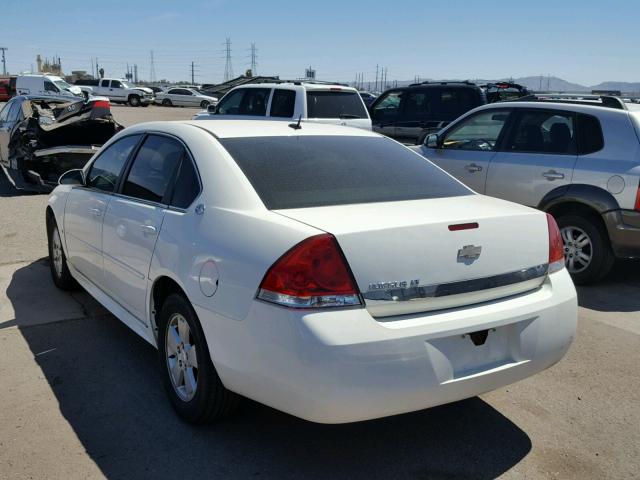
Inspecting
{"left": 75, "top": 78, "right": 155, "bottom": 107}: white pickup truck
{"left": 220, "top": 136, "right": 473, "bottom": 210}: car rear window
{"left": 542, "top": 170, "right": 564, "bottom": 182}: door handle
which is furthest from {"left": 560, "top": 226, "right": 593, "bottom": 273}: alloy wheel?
{"left": 75, "top": 78, "right": 155, "bottom": 107}: white pickup truck

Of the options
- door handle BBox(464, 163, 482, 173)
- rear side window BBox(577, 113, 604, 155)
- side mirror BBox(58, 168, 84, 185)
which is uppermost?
rear side window BBox(577, 113, 604, 155)

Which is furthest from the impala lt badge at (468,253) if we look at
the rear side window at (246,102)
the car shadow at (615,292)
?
the rear side window at (246,102)

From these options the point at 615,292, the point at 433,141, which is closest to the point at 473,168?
the point at 433,141

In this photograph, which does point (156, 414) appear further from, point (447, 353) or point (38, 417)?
point (447, 353)

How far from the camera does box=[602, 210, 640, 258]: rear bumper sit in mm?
6047

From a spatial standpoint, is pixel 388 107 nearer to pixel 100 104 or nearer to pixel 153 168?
pixel 100 104

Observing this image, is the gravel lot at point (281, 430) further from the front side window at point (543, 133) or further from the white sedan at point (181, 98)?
the white sedan at point (181, 98)

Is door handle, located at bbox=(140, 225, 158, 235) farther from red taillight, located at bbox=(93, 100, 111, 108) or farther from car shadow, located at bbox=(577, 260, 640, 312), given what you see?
red taillight, located at bbox=(93, 100, 111, 108)

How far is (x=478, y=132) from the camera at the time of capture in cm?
762

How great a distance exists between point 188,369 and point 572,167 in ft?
15.2

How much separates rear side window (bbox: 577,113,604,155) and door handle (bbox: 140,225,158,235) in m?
4.59

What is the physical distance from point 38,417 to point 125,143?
2013mm

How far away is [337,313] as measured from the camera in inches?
110

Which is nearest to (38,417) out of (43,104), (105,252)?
(105,252)
